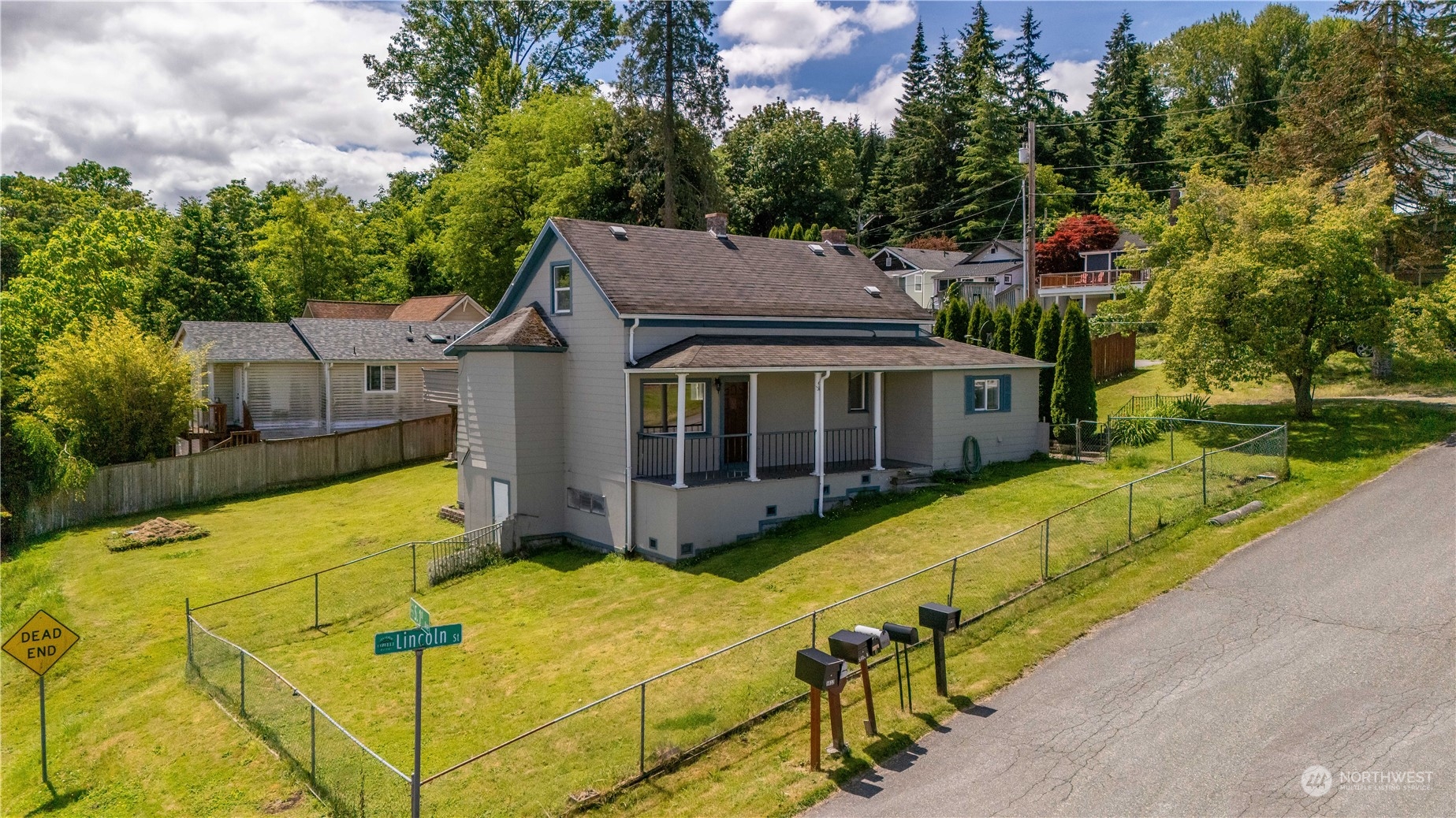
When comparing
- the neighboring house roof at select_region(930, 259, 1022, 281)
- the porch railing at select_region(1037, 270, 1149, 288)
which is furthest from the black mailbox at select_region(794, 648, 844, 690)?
the neighboring house roof at select_region(930, 259, 1022, 281)

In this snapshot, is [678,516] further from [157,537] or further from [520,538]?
[157,537]

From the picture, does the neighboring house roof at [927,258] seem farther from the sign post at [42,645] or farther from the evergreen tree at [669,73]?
the sign post at [42,645]

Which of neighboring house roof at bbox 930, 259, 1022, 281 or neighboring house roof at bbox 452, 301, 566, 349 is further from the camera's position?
neighboring house roof at bbox 930, 259, 1022, 281

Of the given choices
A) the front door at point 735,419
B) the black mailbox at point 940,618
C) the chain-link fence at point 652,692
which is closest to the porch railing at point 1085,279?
the chain-link fence at point 652,692

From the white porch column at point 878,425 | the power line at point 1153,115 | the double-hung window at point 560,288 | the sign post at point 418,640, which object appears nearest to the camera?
the sign post at point 418,640

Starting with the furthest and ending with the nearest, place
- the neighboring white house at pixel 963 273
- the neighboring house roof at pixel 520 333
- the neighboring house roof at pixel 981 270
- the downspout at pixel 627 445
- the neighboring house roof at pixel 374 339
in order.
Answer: the neighboring house roof at pixel 981 270, the neighboring white house at pixel 963 273, the neighboring house roof at pixel 374 339, the neighboring house roof at pixel 520 333, the downspout at pixel 627 445

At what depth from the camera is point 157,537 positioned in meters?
23.8

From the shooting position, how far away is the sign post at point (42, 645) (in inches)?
480

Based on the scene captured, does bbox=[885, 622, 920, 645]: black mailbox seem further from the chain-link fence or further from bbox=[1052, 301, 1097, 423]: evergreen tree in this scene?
bbox=[1052, 301, 1097, 423]: evergreen tree

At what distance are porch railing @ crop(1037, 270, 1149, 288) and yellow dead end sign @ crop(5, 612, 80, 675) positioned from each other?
44.7 m

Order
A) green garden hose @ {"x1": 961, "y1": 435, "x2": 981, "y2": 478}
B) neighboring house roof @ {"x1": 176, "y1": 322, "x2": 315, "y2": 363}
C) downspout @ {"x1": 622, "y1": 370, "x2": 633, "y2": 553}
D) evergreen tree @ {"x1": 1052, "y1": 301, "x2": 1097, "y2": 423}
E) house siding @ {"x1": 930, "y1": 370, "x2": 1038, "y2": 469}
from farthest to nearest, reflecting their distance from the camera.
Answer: neighboring house roof @ {"x1": 176, "y1": 322, "x2": 315, "y2": 363}, evergreen tree @ {"x1": 1052, "y1": 301, "x2": 1097, "y2": 423}, green garden hose @ {"x1": 961, "y1": 435, "x2": 981, "y2": 478}, house siding @ {"x1": 930, "y1": 370, "x2": 1038, "y2": 469}, downspout @ {"x1": 622, "y1": 370, "x2": 633, "y2": 553}

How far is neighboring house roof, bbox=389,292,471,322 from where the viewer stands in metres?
43.6

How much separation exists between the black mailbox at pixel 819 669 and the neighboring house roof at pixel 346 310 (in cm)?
4126

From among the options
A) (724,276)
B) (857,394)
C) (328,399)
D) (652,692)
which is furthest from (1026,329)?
(328,399)
